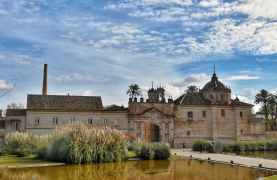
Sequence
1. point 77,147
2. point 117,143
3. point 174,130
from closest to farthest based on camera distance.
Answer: point 77,147, point 117,143, point 174,130

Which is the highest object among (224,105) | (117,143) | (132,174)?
(224,105)

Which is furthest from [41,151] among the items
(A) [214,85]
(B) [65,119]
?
(A) [214,85]

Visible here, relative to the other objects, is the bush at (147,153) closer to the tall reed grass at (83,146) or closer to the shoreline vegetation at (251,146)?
the tall reed grass at (83,146)

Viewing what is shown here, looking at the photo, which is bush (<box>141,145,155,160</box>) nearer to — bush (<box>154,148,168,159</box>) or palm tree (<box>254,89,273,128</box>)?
bush (<box>154,148,168,159</box>)

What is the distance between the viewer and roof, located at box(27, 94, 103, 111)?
3878cm

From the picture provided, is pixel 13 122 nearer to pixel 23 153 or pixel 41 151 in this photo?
pixel 23 153

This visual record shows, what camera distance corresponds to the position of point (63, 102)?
40.0 metres

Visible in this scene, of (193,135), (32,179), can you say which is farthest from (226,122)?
(32,179)

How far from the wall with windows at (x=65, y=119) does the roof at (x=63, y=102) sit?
2.39 ft

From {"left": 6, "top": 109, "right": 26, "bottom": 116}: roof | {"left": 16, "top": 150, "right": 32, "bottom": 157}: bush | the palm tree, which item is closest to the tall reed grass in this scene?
{"left": 16, "top": 150, "right": 32, "bottom": 157}: bush

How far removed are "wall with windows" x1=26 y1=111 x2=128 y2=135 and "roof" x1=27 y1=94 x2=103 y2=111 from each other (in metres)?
0.73

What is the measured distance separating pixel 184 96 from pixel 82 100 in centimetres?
1607

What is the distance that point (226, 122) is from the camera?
43531 mm

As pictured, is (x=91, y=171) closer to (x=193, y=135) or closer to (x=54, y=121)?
(x=54, y=121)
